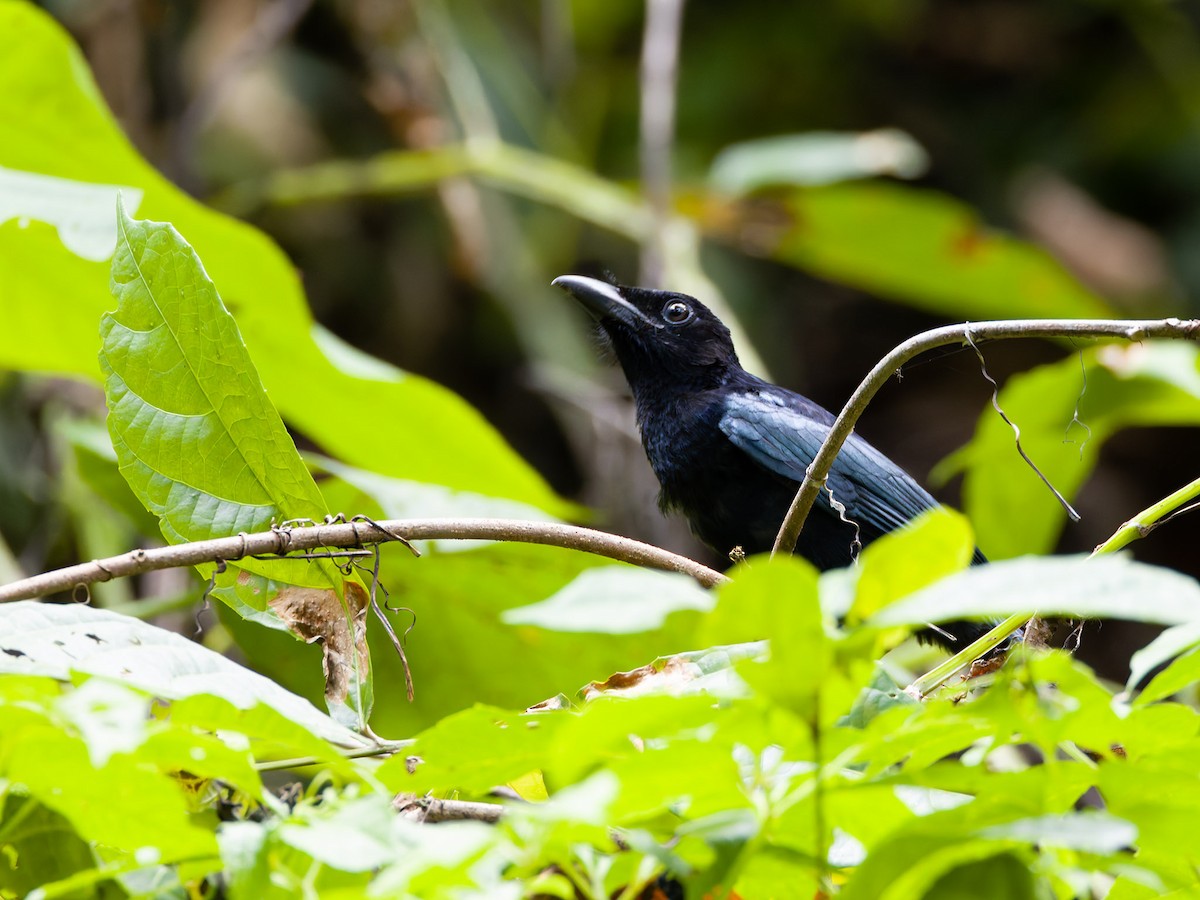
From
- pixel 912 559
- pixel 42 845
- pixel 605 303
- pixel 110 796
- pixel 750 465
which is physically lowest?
pixel 750 465

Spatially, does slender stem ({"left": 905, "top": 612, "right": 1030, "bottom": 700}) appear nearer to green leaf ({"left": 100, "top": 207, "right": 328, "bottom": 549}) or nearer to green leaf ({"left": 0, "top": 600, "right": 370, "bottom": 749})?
green leaf ({"left": 0, "top": 600, "right": 370, "bottom": 749})

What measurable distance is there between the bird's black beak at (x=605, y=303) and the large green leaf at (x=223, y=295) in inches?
21.3

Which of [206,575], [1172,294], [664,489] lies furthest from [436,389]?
[1172,294]

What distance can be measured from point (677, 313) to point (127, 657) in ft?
8.35

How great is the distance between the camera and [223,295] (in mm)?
2965

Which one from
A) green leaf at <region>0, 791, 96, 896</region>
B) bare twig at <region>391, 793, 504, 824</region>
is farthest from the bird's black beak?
green leaf at <region>0, 791, 96, 896</region>

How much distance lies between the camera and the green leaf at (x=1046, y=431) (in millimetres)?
3225

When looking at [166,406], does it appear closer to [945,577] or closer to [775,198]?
[945,577]

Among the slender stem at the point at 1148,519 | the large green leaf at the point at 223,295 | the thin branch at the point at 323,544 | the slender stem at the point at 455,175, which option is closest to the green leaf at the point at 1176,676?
the slender stem at the point at 1148,519

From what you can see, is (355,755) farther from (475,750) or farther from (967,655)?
(967,655)

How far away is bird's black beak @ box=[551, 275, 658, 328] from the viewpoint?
361cm

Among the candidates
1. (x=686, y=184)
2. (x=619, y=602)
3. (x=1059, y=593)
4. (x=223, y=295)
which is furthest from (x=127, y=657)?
(x=686, y=184)

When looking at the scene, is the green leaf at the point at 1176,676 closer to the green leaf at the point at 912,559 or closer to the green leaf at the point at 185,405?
the green leaf at the point at 912,559

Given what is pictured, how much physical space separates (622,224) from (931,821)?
12.7 ft
